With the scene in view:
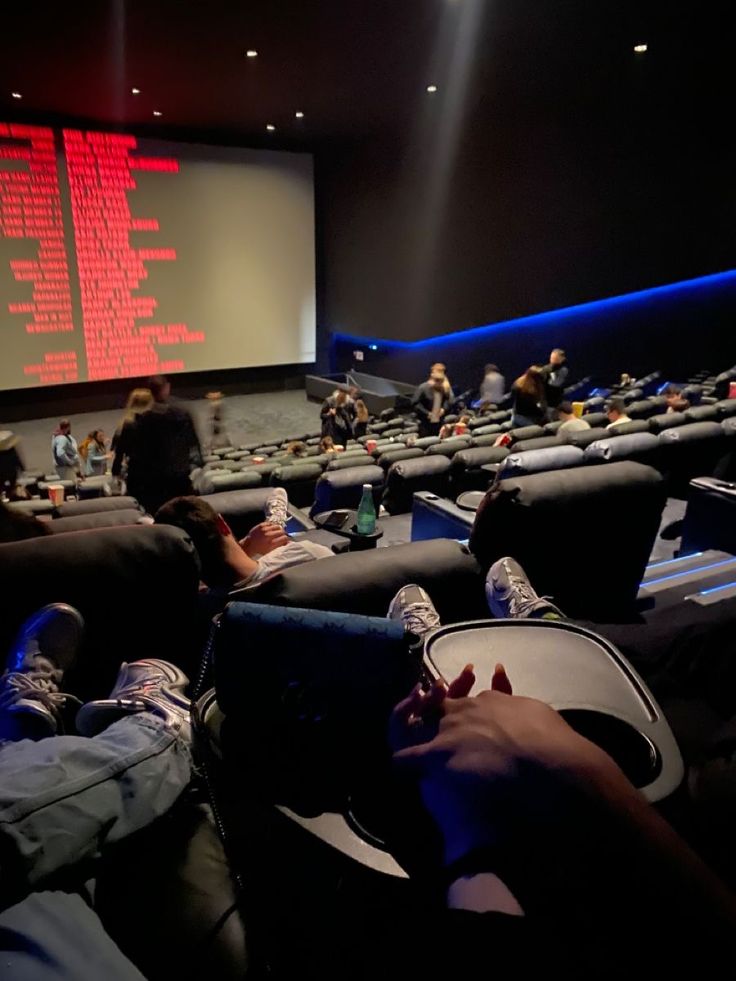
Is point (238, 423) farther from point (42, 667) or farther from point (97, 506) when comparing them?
point (42, 667)

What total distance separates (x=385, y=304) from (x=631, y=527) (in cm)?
1079

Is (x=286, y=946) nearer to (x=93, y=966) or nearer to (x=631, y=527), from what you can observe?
(x=93, y=966)

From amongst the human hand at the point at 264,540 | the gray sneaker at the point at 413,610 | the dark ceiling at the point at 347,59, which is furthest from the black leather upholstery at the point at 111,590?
the dark ceiling at the point at 347,59

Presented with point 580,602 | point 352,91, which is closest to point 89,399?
point 352,91

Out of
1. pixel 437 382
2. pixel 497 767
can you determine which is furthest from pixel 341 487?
pixel 437 382

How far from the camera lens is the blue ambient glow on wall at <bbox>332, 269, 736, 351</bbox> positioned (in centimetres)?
935

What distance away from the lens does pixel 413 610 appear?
5.94 feet

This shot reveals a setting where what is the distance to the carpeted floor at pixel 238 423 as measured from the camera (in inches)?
407

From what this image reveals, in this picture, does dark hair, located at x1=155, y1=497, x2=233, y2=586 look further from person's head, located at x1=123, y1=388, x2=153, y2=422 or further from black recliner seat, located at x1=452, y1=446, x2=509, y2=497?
person's head, located at x1=123, y1=388, x2=153, y2=422

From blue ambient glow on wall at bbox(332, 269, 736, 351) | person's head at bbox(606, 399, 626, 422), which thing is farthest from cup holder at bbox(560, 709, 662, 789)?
blue ambient glow on wall at bbox(332, 269, 736, 351)

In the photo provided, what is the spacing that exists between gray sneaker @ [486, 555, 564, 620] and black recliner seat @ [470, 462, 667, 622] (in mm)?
118

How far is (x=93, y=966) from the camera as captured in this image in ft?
3.12

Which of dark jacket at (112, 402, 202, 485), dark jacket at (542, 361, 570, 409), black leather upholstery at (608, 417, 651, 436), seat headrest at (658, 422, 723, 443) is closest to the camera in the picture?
seat headrest at (658, 422, 723, 443)

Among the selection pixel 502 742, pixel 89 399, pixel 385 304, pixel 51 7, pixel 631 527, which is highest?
pixel 51 7
